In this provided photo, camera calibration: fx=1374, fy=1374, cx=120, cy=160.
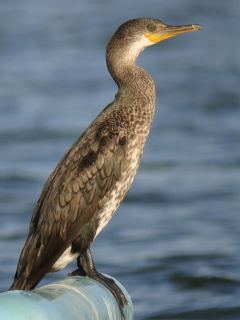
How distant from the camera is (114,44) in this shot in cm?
803

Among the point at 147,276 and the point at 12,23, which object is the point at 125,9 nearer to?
the point at 12,23

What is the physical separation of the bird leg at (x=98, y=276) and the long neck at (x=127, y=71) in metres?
1.02

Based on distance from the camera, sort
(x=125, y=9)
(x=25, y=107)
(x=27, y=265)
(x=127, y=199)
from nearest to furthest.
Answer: (x=27, y=265), (x=127, y=199), (x=25, y=107), (x=125, y=9)

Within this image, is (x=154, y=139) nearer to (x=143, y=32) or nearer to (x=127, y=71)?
(x=143, y=32)

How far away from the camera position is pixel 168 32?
27.5ft

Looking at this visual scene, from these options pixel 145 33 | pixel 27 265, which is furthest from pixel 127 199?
pixel 27 265

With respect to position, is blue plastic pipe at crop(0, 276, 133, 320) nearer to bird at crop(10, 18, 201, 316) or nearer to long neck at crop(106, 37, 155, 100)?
bird at crop(10, 18, 201, 316)

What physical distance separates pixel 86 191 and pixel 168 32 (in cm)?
136

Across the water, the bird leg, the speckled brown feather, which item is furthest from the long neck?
the water

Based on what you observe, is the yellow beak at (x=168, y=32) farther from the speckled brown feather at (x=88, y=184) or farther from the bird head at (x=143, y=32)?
the speckled brown feather at (x=88, y=184)

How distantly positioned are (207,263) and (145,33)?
3.56 m

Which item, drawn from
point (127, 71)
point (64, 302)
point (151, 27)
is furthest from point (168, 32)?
point (64, 302)

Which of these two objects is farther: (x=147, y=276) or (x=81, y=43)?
(x=81, y=43)

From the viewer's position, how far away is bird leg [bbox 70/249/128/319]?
6.94 metres
